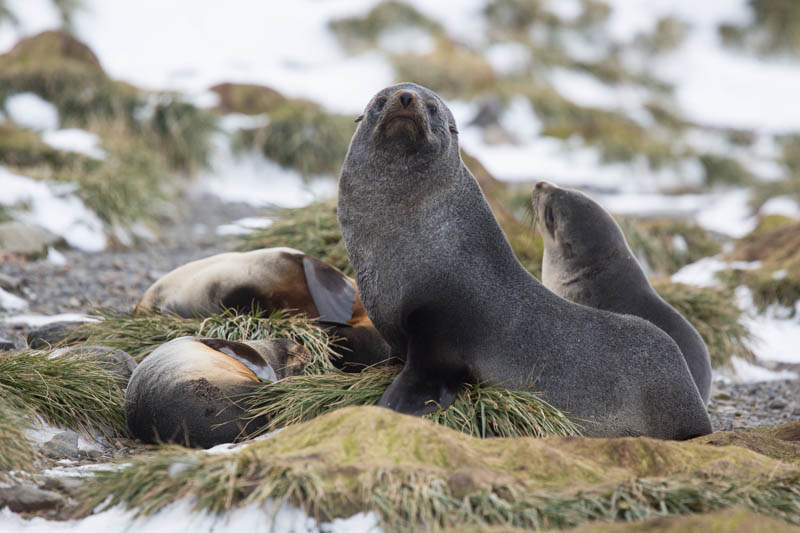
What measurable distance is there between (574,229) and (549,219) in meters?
0.18

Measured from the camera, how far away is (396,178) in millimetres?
3883

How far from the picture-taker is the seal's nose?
370 cm

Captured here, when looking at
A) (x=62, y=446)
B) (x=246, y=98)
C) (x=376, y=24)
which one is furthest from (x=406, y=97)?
(x=376, y=24)

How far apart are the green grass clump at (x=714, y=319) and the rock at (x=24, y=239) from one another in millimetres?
5242

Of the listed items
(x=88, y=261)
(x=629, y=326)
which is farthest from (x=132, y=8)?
(x=629, y=326)

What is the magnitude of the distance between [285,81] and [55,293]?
13.4m

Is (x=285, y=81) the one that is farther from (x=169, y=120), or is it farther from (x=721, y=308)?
(x=721, y=308)

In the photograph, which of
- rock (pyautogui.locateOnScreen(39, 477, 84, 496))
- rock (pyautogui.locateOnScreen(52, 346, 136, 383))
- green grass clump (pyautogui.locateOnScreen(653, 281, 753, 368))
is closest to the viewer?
rock (pyautogui.locateOnScreen(39, 477, 84, 496))

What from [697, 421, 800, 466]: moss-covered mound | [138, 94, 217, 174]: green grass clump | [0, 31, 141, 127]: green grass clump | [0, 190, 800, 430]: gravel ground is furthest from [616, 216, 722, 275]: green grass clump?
[0, 31, 141, 127]: green grass clump

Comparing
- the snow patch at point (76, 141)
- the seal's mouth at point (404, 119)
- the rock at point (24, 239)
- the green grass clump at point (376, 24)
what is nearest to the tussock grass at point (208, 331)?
the seal's mouth at point (404, 119)

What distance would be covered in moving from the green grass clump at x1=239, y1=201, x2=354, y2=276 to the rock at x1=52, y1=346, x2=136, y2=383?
2167 millimetres

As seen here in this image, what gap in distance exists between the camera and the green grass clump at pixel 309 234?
20.7 ft

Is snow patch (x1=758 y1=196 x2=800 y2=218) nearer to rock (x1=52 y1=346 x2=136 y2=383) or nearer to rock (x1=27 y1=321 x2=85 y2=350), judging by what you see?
rock (x1=27 y1=321 x2=85 y2=350)

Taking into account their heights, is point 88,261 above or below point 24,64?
below
